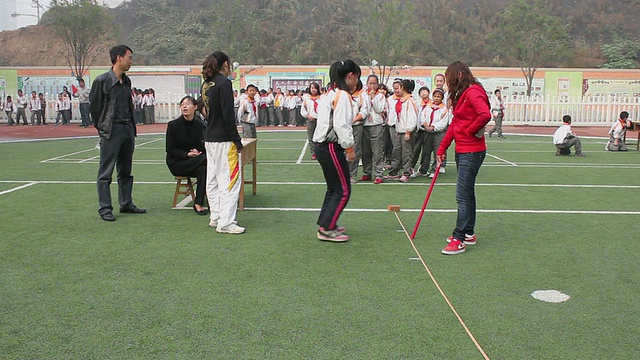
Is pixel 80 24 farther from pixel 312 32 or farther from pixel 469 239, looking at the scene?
pixel 469 239

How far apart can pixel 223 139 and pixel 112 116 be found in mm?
1577

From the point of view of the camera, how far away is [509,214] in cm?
838

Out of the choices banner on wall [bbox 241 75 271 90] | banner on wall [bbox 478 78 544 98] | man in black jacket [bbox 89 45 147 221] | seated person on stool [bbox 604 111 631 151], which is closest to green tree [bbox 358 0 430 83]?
banner on wall [bbox 478 78 544 98]

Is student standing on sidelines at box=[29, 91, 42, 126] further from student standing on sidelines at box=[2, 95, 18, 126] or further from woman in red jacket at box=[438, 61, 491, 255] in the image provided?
woman in red jacket at box=[438, 61, 491, 255]

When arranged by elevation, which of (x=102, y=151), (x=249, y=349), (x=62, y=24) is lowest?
(x=249, y=349)

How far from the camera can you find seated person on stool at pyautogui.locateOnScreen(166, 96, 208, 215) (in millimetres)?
8352

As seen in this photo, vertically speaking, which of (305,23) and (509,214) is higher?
(305,23)

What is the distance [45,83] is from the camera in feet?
116

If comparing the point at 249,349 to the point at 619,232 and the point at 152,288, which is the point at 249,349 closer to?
the point at 152,288

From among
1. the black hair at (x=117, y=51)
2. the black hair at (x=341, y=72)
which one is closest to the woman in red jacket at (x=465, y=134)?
the black hair at (x=341, y=72)

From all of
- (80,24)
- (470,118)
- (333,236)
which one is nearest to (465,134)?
(470,118)

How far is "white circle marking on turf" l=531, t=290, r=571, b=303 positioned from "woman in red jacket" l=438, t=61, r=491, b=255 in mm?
1266

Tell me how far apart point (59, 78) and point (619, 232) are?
33923 mm

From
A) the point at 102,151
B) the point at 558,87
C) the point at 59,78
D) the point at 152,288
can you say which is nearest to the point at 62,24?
the point at 59,78
